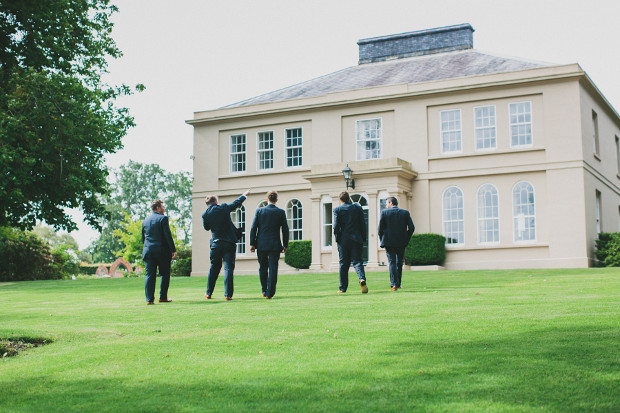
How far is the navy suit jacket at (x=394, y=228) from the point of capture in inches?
559

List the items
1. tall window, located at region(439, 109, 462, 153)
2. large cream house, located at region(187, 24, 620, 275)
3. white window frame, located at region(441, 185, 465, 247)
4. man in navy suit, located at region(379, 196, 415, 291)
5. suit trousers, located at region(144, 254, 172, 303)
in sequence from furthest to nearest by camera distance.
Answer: tall window, located at region(439, 109, 462, 153)
white window frame, located at region(441, 185, 465, 247)
large cream house, located at region(187, 24, 620, 275)
man in navy suit, located at region(379, 196, 415, 291)
suit trousers, located at region(144, 254, 172, 303)

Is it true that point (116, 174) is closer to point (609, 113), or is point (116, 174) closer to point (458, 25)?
point (458, 25)

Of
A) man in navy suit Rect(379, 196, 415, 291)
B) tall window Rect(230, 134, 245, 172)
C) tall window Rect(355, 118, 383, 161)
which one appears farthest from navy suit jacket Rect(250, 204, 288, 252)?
tall window Rect(230, 134, 245, 172)

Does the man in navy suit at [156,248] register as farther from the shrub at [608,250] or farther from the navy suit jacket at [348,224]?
the shrub at [608,250]

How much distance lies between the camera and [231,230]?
13.0 metres

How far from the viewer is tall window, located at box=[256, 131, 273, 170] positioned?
110 ft

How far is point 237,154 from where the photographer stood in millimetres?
34281

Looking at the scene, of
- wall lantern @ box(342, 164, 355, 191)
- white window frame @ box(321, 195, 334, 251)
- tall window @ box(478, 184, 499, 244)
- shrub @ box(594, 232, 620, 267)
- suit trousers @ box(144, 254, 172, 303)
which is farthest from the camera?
white window frame @ box(321, 195, 334, 251)

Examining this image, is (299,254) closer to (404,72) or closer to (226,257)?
(404,72)

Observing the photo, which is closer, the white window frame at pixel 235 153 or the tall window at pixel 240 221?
the tall window at pixel 240 221

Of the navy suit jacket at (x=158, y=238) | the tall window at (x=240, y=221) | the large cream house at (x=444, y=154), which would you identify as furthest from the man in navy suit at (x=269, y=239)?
the tall window at (x=240, y=221)

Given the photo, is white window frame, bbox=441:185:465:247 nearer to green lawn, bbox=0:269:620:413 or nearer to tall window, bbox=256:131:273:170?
tall window, bbox=256:131:273:170

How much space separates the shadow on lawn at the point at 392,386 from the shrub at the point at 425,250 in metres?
21.5

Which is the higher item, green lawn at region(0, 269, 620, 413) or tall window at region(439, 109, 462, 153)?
tall window at region(439, 109, 462, 153)
